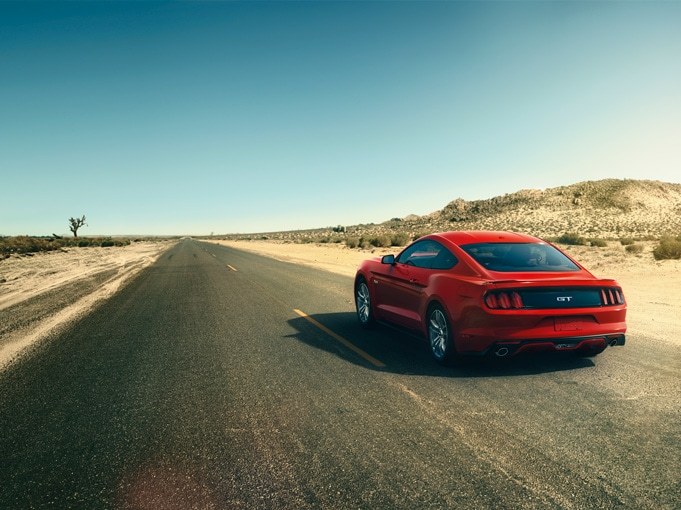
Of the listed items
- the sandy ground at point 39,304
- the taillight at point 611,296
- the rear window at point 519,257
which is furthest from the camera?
the sandy ground at point 39,304

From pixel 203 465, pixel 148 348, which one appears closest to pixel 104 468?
pixel 203 465

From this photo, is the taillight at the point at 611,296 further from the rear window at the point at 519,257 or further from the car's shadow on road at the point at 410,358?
the car's shadow on road at the point at 410,358

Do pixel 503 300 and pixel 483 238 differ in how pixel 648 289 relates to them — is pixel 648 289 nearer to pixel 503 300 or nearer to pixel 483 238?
pixel 483 238

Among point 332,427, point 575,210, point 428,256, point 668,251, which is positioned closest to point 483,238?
point 428,256

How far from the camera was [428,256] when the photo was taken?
6.73 meters

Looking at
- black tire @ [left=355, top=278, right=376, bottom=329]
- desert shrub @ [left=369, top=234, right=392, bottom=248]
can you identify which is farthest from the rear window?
desert shrub @ [left=369, top=234, right=392, bottom=248]

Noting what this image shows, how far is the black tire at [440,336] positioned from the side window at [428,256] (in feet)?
1.88

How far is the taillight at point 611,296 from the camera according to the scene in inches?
213

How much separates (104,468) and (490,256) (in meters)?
4.57

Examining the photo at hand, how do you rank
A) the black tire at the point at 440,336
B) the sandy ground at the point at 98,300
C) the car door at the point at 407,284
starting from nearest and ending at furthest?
the black tire at the point at 440,336
the car door at the point at 407,284
the sandy ground at the point at 98,300

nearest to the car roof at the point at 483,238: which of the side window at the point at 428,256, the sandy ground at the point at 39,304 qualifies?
the side window at the point at 428,256

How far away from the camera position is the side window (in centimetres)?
613

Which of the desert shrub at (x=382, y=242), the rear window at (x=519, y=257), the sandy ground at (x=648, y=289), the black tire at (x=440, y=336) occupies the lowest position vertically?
the sandy ground at (x=648, y=289)

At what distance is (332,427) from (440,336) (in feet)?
7.45
